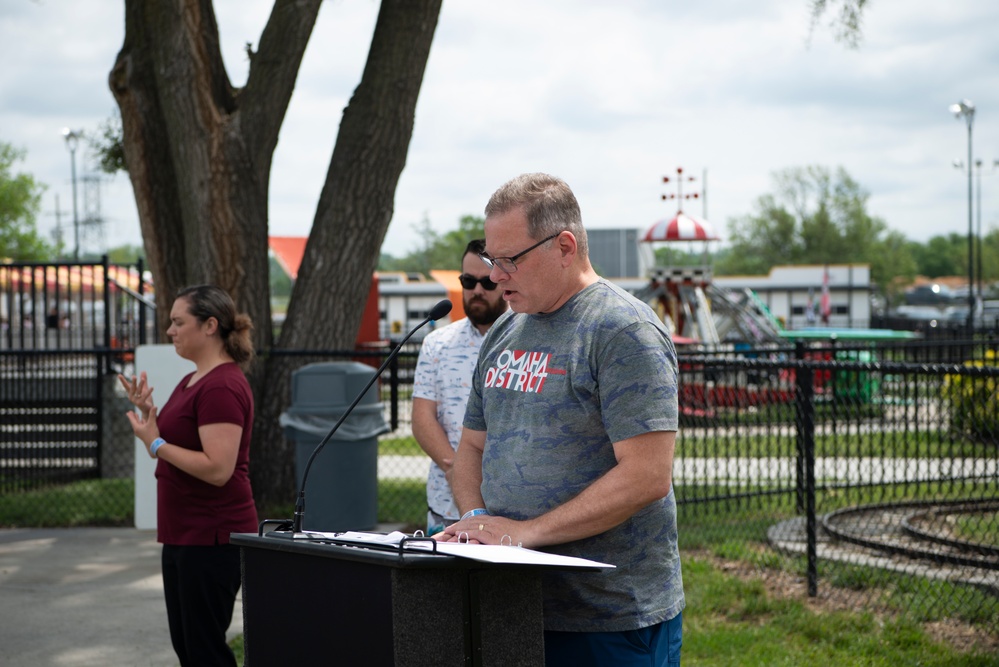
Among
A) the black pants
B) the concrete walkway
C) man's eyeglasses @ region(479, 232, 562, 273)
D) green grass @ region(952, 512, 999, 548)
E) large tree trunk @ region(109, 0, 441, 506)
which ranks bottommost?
the concrete walkway

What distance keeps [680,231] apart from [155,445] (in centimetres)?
2287

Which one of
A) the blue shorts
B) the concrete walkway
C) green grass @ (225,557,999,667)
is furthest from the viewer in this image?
the concrete walkway

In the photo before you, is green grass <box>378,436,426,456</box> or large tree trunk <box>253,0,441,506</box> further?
green grass <box>378,436,426,456</box>

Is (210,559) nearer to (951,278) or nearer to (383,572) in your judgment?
(383,572)

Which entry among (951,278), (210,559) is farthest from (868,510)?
(951,278)

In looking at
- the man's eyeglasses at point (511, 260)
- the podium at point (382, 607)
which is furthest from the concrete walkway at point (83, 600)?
the man's eyeglasses at point (511, 260)

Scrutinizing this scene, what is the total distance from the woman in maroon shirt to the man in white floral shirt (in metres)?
0.74

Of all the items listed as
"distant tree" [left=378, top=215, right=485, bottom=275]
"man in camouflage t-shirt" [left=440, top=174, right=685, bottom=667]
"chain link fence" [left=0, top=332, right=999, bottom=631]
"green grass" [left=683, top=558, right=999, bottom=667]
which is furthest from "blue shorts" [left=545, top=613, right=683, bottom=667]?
"distant tree" [left=378, top=215, right=485, bottom=275]

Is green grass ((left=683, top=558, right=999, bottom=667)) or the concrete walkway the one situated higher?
green grass ((left=683, top=558, right=999, bottom=667))

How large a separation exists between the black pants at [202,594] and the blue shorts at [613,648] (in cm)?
189

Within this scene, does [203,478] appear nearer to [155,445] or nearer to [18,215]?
[155,445]

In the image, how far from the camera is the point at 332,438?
800 cm

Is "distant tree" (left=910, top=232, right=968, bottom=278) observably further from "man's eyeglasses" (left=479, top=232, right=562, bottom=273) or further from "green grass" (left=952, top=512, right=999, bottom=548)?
"man's eyeglasses" (left=479, top=232, right=562, bottom=273)

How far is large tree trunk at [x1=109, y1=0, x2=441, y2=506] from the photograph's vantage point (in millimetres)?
8539
